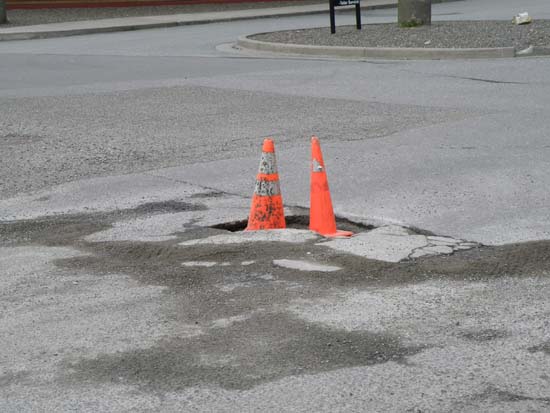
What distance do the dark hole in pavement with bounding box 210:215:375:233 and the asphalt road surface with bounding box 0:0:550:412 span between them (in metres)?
0.02

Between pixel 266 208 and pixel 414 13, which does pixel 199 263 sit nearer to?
pixel 266 208

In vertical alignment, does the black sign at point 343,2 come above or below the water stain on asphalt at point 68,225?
above

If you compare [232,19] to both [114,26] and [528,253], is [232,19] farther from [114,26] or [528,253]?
[528,253]

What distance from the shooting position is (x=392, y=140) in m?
10.4

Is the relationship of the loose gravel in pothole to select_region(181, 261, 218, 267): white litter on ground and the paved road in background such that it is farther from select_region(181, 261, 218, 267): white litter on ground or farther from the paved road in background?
select_region(181, 261, 218, 267): white litter on ground

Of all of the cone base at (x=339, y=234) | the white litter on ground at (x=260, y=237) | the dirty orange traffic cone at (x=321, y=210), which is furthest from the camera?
the dirty orange traffic cone at (x=321, y=210)

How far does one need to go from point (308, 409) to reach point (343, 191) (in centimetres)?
427

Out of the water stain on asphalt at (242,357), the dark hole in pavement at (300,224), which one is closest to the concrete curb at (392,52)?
the dark hole in pavement at (300,224)

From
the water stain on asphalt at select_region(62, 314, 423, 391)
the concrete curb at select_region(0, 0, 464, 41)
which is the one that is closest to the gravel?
the concrete curb at select_region(0, 0, 464, 41)

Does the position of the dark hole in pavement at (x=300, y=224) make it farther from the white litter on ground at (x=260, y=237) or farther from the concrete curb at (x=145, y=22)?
the concrete curb at (x=145, y=22)

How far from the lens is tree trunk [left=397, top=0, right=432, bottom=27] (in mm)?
21364

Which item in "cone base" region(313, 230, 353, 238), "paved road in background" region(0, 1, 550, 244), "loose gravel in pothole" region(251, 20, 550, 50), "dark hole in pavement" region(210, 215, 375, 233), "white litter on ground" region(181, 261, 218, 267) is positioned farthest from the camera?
"loose gravel in pothole" region(251, 20, 550, 50)

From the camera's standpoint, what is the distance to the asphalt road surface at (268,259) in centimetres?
453

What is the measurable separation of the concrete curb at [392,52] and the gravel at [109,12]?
11.2 m
